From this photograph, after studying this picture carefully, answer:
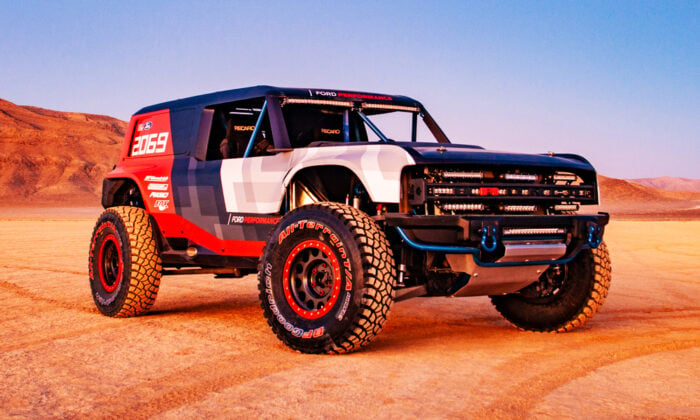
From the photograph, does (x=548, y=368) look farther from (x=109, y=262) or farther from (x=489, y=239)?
(x=109, y=262)

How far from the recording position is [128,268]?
820cm

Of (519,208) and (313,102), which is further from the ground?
(313,102)

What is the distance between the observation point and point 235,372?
215 inches

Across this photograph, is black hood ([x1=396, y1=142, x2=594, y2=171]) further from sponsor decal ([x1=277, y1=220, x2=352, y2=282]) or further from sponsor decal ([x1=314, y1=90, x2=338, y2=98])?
sponsor decal ([x1=314, y1=90, x2=338, y2=98])

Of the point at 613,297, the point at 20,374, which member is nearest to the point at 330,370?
the point at 20,374

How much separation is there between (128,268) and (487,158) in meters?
3.96

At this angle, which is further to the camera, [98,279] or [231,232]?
[98,279]

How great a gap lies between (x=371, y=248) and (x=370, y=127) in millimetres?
Answer: 2377

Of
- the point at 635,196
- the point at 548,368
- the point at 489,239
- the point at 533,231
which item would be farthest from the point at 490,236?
the point at 635,196

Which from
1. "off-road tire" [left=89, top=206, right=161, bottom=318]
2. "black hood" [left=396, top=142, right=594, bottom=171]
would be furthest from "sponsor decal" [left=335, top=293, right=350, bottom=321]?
"off-road tire" [left=89, top=206, right=161, bottom=318]

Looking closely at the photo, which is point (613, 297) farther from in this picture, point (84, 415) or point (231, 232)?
point (84, 415)

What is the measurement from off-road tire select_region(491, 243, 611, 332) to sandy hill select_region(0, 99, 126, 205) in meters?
Answer: 82.4

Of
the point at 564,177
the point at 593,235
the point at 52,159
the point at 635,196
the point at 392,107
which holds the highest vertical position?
the point at 52,159

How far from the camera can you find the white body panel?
589 centimetres
